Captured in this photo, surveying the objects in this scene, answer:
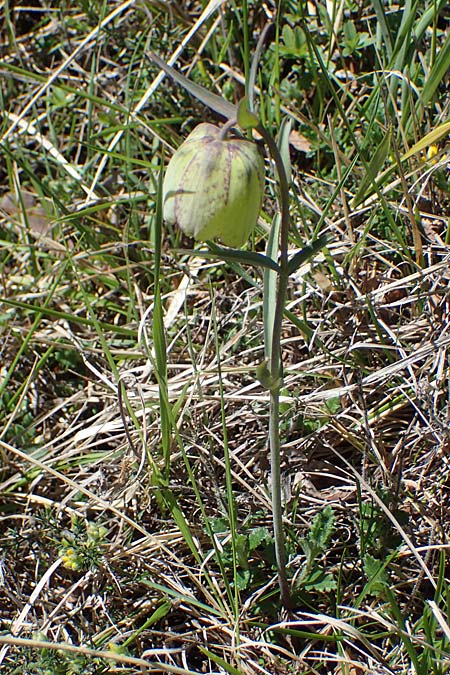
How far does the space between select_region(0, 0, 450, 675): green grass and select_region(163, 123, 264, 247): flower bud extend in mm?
234

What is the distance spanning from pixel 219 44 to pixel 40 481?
1584mm

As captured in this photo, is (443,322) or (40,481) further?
(40,481)

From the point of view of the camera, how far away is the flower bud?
3.90 ft

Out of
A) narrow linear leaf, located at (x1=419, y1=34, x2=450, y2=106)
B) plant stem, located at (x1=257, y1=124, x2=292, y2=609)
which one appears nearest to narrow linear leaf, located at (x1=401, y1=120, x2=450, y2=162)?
narrow linear leaf, located at (x1=419, y1=34, x2=450, y2=106)

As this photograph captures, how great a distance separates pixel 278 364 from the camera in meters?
1.42

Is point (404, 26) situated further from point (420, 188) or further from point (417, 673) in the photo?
point (417, 673)

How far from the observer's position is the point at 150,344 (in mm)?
2281

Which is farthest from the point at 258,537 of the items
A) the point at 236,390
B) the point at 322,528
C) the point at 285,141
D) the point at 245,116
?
the point at 245,116

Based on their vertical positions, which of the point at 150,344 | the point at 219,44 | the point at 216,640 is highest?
the point at 219,44

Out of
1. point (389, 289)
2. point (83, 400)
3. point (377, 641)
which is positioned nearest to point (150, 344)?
point (83, 400)

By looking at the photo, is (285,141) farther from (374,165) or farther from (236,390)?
(236,390)

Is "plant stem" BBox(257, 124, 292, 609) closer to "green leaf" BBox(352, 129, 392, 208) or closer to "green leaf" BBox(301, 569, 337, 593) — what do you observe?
"green leaf" BBox(301, 569, 337, 593)

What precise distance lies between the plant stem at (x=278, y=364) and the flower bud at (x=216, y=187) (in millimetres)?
42

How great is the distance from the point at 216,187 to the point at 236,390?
1.00 m
